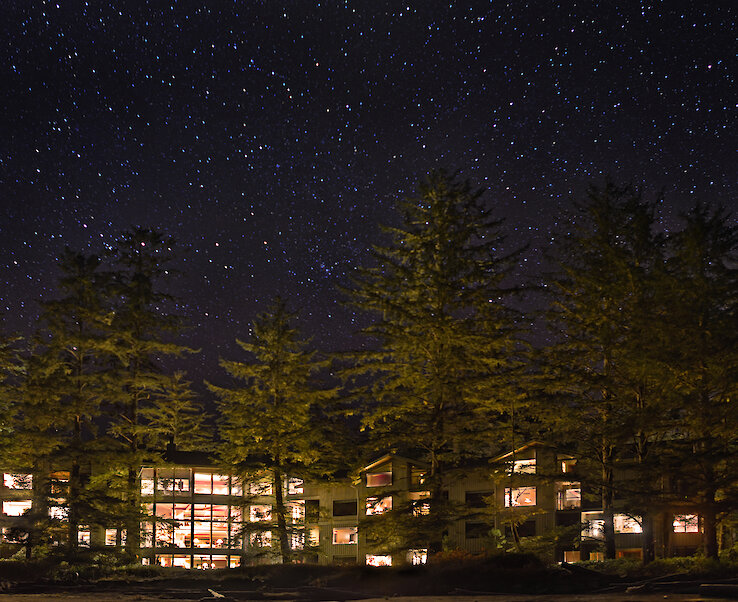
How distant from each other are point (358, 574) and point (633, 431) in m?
10.0

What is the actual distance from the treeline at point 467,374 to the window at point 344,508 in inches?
901

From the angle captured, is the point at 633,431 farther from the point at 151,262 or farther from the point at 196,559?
the point at 196,559

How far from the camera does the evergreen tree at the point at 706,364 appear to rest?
81.0ft

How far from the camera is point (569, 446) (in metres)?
32.7

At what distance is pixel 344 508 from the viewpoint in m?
61.0

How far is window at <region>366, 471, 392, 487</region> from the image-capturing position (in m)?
58.7

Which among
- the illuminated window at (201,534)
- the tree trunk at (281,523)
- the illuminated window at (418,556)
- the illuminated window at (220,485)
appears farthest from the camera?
the illuminated window at (220,485)

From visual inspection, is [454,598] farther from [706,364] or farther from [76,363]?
[76,363]

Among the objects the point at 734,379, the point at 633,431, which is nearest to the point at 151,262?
the point at 633,431

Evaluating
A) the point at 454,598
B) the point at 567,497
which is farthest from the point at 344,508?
the point at 454,598

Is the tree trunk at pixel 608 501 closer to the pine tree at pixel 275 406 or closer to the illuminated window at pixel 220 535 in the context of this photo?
the pine tree at pixel 275 406

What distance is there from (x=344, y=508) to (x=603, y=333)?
35280 mm

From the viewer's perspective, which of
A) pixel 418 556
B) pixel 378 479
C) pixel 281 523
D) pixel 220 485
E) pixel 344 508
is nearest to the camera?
pixel 281 523

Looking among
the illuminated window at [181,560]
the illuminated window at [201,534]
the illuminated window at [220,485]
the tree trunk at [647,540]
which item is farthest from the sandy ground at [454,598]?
the illuminated window at [220,485]
